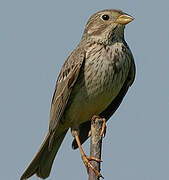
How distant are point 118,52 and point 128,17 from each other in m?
0.54

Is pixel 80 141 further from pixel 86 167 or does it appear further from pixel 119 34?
pixel 119 34

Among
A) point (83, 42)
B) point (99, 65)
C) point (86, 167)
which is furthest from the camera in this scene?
point (83, 42)

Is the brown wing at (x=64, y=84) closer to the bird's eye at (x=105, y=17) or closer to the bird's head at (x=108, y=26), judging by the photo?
the bird's head at (x=108, y=26)

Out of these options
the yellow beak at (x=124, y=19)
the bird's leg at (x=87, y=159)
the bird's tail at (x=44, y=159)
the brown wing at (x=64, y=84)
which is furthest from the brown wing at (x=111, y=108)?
the yellow beak at (x=124, y=19)

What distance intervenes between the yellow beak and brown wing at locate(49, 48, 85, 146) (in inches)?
27.6

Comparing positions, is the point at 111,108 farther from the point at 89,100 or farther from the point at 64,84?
the point at 64,84

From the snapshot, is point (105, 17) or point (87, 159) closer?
point (87, 159)

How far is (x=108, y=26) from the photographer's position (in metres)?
7.42

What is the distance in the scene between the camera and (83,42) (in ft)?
24.5

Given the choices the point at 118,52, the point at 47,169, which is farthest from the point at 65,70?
the point at 47,169

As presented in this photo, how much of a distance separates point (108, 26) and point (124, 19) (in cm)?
28

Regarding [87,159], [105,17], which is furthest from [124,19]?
[87,159]

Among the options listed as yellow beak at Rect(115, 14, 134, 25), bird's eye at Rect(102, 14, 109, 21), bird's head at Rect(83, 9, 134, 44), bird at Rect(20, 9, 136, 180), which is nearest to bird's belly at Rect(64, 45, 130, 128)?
bird at Rect(20, 9, 136, 180)

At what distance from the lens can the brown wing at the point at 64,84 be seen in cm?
708
